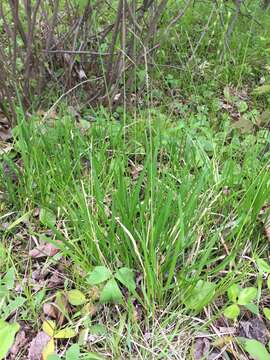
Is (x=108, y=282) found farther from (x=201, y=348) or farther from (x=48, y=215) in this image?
(x=48, y=215)

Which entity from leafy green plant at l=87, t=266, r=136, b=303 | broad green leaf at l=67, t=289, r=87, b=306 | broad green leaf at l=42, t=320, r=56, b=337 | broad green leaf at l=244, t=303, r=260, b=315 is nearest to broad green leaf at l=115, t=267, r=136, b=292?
leafy green plant at l=87, t=266, r=136, b=303

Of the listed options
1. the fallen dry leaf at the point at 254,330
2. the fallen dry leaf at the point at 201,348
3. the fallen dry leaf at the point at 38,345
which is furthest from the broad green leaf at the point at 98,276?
the fallen dry leaf at the point at 254,330

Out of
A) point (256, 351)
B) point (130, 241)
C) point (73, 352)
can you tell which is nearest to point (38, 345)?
point (73, 352)

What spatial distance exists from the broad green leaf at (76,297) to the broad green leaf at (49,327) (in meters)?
0.08

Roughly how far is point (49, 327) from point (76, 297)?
0.12m

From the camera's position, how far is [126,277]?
1.26 metres

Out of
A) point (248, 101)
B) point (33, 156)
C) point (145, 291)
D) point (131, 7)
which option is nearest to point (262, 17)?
point (248, 101)

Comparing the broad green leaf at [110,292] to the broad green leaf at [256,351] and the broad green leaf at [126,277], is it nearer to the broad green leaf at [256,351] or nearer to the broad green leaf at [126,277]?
the broad green leaf at [126,277]

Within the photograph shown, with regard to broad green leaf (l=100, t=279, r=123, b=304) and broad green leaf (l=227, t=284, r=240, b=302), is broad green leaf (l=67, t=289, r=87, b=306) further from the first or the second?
broad green leaf (l=227, t=284, r=240, b=302)

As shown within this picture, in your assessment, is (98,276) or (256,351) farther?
(98,276)

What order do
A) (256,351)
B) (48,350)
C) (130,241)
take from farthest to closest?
(130,241)
(48,350)
(256,351)

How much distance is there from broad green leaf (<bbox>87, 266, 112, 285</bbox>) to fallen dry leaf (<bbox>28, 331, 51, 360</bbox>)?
8.8 inches

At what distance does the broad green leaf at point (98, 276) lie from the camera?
1215 millimetres

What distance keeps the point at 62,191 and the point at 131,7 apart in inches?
36.9
